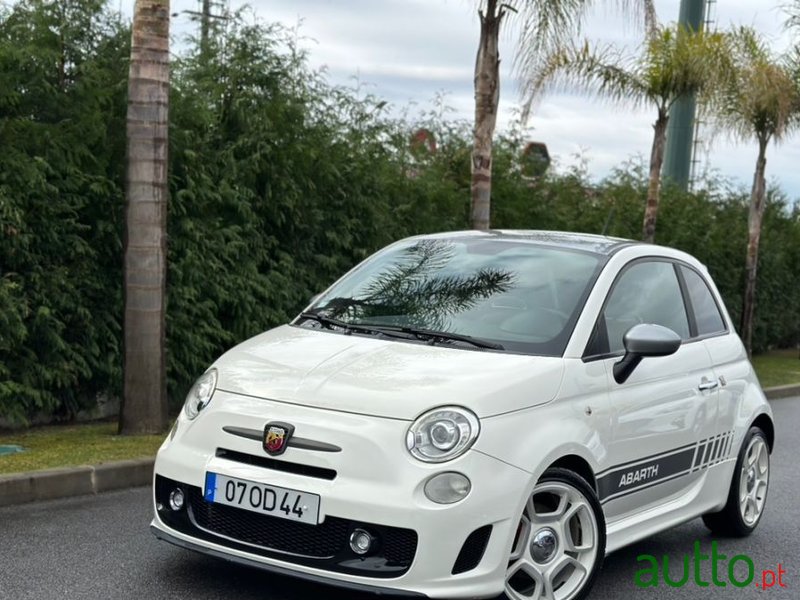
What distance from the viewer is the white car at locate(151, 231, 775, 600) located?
452cm

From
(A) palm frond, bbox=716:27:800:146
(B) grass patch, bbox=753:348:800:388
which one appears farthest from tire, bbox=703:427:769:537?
(A) palm frond, bbox=716:27:800:146

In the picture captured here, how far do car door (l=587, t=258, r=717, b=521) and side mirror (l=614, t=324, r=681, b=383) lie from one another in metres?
0.05

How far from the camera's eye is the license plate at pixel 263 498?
14.9 ft

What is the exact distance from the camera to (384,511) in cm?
445

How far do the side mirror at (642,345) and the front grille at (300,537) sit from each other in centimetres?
156

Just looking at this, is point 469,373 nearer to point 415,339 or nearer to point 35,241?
point 415,339

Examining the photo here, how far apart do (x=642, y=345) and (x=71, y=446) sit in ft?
14.7

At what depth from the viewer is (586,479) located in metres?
5.20

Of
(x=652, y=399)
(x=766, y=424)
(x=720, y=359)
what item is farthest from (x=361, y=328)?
(x=766, y=424)

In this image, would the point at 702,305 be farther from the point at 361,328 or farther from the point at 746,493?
the point at 361,328

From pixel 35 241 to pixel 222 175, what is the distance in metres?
2.16

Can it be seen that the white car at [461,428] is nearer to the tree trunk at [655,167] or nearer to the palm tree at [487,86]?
the palm tree at [487,86]

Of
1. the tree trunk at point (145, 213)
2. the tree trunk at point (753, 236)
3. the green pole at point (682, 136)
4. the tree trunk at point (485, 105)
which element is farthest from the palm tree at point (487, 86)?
the green pole at point (682, 136)

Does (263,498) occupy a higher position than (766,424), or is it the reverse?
(263,498)
